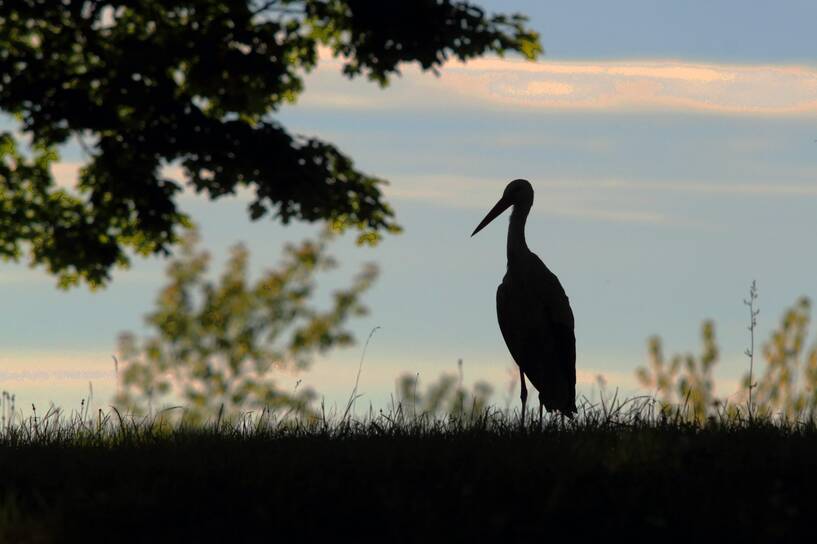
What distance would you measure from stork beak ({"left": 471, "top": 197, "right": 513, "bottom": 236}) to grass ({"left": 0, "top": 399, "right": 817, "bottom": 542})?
460cm

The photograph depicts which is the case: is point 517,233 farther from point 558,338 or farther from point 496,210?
point 558,338

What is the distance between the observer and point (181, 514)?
7301 millimetres

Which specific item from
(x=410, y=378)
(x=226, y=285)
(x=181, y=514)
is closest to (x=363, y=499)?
(x=181, y=514)

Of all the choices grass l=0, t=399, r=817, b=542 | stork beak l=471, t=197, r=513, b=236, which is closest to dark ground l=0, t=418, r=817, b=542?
grass l=0, t=399, r=817, b=542

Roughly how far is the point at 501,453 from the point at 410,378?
344 cm

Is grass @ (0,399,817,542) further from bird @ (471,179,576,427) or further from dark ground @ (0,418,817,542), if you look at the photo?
bird @ (471,179,576,427)

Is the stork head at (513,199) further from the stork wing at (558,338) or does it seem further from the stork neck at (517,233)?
the stork wing at (558,338)

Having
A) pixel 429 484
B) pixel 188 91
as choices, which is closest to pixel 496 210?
pixel 188 91

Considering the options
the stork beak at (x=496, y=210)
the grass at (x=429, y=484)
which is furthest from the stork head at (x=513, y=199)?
the grass at (x=429, y=484)

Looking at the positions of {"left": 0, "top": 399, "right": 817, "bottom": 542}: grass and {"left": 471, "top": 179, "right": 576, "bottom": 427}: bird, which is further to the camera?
{"left": 471, "top": 179, "right": 576, "bottom": 427}: bird

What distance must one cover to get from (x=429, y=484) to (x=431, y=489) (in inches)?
5.4

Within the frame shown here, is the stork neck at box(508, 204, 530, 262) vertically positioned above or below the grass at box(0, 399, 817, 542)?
above

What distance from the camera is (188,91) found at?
11695 mm

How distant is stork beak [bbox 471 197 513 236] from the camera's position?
14242 millimetres
